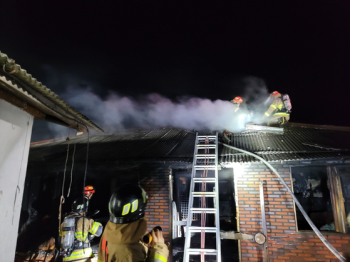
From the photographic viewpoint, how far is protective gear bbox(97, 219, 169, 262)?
1.76 meters

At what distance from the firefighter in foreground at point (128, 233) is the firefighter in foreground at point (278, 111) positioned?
636 centimetres

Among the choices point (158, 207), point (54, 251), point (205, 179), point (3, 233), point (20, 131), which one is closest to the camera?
point (3, 233)

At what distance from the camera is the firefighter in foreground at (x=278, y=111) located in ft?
23.2

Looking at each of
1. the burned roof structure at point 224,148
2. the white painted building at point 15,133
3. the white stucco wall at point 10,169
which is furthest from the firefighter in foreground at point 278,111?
the white stucco wall at point 10,169

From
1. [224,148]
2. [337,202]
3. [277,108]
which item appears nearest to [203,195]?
[224,148]

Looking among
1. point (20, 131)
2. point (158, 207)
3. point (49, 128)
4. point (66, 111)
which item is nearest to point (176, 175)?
point (158, 207)

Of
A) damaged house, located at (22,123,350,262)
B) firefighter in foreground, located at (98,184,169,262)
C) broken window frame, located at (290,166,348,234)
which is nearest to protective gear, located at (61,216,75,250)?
damaged house, located at (22,123,350,262)

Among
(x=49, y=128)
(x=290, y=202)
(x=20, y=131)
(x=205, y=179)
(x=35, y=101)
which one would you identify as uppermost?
(x=49, y=128)

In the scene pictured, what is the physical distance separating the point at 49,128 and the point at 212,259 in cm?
1211

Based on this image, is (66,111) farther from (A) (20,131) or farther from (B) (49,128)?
(B) (49,128)

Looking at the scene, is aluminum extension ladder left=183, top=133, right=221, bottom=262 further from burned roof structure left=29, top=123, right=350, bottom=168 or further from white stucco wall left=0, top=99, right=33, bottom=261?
white stucco wall left=0, top=99, right=33, bottom=261

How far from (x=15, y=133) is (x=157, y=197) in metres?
3.42

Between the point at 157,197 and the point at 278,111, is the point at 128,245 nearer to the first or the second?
the point at 157,197

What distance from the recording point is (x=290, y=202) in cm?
480
